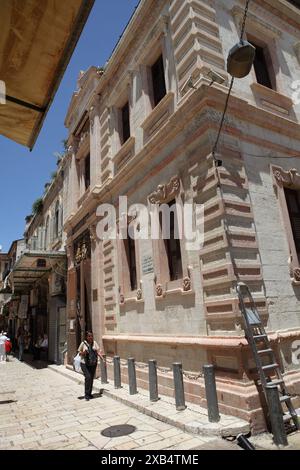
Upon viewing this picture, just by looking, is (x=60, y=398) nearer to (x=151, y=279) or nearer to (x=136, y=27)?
(x=151, y=279)

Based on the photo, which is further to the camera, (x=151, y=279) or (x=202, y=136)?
(x=151, y=279)

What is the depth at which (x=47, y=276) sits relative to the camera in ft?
68.8

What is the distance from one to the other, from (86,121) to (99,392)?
12.1 m

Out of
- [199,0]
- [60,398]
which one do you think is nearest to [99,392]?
[60,398]

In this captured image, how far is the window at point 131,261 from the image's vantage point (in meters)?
11.2

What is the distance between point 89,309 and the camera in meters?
13.9

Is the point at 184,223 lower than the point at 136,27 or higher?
lower

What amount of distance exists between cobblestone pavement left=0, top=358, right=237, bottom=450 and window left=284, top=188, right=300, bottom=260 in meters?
5.34

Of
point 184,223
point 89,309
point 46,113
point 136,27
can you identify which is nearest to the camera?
point 46,113

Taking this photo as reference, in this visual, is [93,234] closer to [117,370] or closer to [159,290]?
[159,290]

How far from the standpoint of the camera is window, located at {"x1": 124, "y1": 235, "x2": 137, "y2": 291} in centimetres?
1119

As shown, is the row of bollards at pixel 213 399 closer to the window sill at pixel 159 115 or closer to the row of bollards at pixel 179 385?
the row of bollards at pixel 179 385
